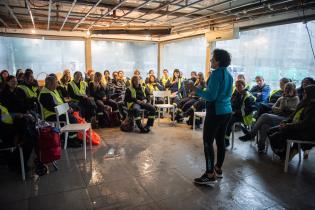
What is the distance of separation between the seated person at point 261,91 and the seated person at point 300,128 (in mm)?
1885

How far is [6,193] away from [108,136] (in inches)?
94.4

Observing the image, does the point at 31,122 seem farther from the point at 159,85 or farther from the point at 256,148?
the point at 159,85

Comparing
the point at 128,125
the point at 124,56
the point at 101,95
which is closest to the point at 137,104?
the point at 128,125

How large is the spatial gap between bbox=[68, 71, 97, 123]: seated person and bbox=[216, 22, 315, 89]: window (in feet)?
14.1

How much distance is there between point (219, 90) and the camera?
2.55m

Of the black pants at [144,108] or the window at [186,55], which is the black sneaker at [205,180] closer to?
the black pants at [144,108]

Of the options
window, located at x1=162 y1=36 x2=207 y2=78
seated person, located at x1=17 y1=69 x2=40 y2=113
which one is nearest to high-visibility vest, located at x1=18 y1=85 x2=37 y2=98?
seated person, located at x1=17 y1=69 x2=40 y2=113

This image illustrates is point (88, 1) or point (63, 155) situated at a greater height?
point (88, 1)

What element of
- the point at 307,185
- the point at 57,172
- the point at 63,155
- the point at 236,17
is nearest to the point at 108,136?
the point at 63,155

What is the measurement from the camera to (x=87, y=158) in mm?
3611

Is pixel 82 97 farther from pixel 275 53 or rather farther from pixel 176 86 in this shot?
pixel 275 53

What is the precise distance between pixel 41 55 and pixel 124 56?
10.1 feet

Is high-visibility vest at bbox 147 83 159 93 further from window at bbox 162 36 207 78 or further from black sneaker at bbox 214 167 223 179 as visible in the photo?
black sneaker at bbox 214 167 223 179

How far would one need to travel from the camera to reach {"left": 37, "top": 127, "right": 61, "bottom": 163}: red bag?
2.86 metres
